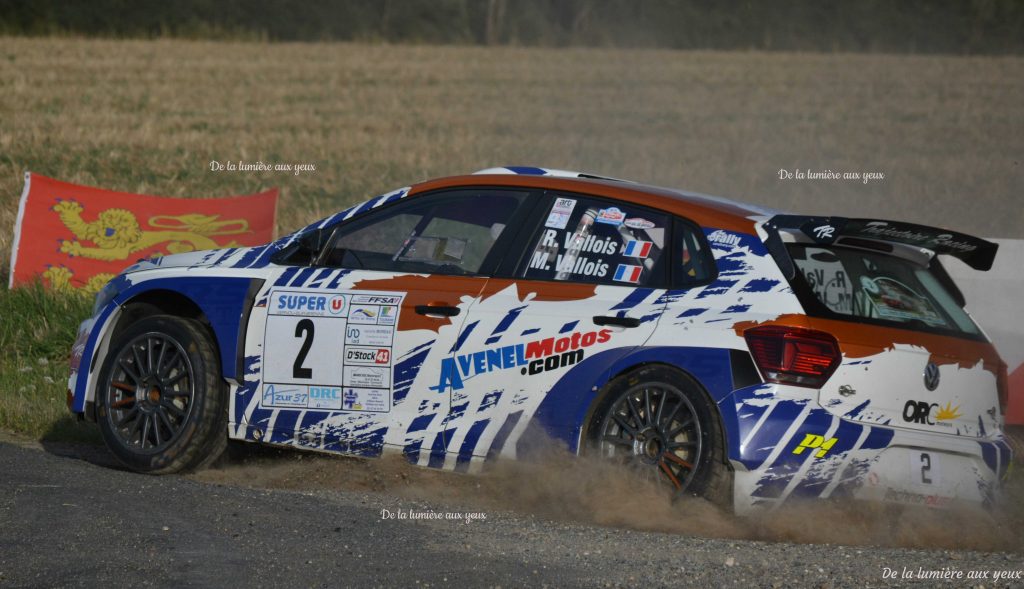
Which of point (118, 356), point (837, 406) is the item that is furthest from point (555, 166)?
point (837, 406)

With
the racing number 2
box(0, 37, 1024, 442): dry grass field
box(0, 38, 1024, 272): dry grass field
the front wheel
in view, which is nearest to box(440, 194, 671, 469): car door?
the racing number 2

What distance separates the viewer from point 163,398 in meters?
7.54

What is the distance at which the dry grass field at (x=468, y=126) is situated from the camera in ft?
64.5

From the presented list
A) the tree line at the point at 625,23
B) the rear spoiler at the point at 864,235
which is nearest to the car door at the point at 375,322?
the rear spoiler at the point at 864,235

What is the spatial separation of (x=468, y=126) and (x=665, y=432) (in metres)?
20.6

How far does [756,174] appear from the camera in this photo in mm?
22484

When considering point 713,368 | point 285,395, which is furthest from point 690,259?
point 285,395

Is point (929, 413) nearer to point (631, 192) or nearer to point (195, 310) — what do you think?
point (631, 192)

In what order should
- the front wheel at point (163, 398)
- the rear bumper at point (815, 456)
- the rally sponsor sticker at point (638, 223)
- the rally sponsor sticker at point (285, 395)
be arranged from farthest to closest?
the front wheel at point (163, 398)
the rally sponsor sticker at point (285, 395)
the rally sponsor sticker at point (638, 223)
the rear bumper at point (815, 456)

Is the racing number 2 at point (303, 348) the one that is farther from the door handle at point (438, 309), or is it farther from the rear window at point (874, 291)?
the rear window at point (874, 291)

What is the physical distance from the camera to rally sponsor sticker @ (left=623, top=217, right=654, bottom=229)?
21.9 feet

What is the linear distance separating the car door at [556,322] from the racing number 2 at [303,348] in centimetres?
78

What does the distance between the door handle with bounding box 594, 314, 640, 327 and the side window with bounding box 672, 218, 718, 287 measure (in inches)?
9.8

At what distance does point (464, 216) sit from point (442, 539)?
1.97m
